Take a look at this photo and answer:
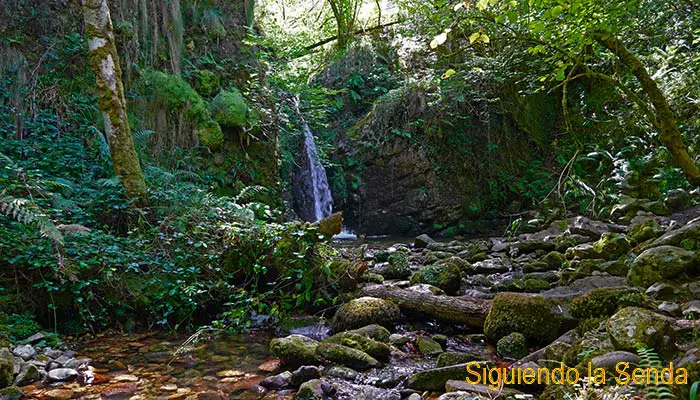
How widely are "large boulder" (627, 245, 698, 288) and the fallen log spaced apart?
4.25 ft

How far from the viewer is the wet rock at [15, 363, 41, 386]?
124 inches

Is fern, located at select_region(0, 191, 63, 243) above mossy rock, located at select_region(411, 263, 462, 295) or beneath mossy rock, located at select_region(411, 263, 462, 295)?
above

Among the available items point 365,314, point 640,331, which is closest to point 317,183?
point 365,314

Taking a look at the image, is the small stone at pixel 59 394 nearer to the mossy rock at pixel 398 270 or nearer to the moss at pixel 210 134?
the mossy rock at pixel 398 270

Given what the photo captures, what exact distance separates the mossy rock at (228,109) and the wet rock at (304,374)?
582 centimetres

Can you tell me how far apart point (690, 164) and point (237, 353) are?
181 inches

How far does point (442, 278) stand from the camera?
17.7 feet

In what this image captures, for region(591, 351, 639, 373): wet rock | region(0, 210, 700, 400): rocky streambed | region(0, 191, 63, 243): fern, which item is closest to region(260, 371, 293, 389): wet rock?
region(0, 210, 700, 400): rocky streambed

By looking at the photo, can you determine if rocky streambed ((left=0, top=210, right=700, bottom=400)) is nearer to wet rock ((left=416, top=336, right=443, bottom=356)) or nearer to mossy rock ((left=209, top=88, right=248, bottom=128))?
wet rock ((left=416, top=336, right=443, bottom=356))

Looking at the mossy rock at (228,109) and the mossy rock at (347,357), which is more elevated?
the mossy rock at (228,109)

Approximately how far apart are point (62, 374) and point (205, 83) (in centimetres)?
625

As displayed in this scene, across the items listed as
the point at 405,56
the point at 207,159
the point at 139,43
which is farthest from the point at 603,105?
the point at 139,43

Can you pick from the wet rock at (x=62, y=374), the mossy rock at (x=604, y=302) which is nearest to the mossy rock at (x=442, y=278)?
the mossy rock at (x=604, y=302)

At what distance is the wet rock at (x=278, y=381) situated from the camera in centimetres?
332
